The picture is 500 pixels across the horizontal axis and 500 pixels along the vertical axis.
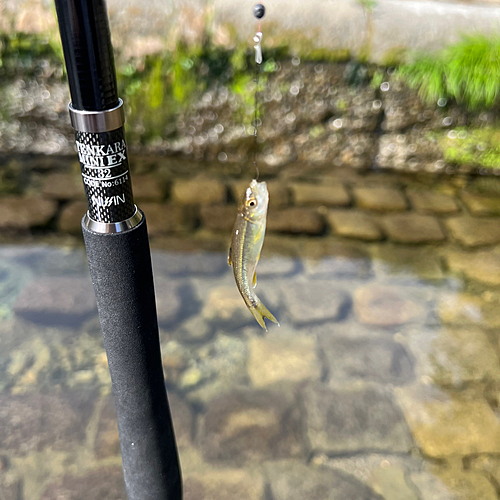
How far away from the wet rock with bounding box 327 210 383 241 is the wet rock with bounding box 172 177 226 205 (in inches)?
32.6

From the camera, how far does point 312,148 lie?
4242 mm

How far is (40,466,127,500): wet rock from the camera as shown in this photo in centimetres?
206

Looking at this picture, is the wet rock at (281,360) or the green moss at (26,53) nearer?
the wet rock at (281,360)

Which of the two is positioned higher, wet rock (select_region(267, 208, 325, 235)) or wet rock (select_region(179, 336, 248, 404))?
wet rock (select_region(267, 208, 325, 235))

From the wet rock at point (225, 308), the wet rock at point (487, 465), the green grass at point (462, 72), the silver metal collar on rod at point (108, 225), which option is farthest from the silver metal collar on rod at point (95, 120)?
the green grass at point (462, 72)

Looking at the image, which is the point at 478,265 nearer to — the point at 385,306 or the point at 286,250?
the point at 385,306

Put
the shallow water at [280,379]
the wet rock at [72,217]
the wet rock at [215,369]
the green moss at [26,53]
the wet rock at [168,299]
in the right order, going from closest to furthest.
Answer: the shallow water at [280,379]
the wet rock at [215,369]
the wet rock at [168,299]
the wet rock at [72,217]
the green moss at [26,53]

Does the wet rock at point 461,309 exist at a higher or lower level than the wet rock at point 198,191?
lower

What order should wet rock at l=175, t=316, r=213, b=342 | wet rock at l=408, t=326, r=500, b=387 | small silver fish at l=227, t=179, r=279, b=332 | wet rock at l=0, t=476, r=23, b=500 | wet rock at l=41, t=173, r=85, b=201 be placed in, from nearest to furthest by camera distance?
1. small silver fish at l=227, t=179, r=279, b=332
2. wet rock at l=0, t=476, r=23, b=500
3. wet rock at l=408, t=326, r=500, b=387
4. wet rock at l=175, t=316, r=213, b=342
5. wet rock at l=41, t=173, r=85, b=201

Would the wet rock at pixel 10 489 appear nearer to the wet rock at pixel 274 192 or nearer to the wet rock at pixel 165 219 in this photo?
the wet rock at pixel 165 219

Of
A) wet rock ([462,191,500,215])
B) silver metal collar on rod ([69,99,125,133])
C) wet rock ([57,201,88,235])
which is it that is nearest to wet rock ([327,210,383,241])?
wet rock ([462,191,500,215])

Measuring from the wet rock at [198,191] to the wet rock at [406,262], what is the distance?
120 centimetres

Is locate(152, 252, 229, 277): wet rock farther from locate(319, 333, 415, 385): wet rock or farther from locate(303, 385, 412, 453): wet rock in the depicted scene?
locate(303, 385, 412, 453): wet rock

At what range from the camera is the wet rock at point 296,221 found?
11.7 feet
